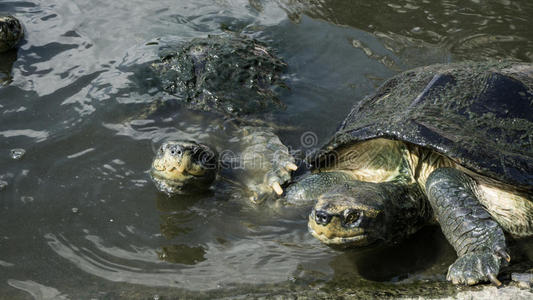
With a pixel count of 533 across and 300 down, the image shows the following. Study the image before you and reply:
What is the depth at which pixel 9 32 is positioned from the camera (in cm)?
576

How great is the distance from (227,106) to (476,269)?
9.52 ft

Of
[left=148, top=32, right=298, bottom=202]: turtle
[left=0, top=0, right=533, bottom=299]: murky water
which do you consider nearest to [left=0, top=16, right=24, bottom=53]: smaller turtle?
[left=0, top=0, right=533, bottom=299]: murky water

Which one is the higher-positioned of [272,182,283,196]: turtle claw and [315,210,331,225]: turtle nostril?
[315,210,331,225]: turtle nostril

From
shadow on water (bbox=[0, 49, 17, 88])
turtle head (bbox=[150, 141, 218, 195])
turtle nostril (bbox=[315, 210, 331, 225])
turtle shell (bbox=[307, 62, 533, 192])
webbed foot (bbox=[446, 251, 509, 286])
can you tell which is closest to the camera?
webbed foot (bbox=[446, 251, 509, 286])

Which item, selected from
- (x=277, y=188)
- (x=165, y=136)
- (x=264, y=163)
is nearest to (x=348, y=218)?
(x=277, y=188)

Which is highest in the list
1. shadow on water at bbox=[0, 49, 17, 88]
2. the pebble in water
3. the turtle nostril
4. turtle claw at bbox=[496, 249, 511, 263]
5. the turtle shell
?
the turtle shell

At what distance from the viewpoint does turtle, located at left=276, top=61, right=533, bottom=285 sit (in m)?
2.97

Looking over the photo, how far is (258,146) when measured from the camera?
4562 mm

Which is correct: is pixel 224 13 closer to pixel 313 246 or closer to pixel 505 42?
pixel 505 42

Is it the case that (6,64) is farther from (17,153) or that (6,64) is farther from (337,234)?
(337,234)

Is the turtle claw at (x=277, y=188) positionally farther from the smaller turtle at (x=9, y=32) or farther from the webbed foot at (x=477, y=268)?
the smaller turtle at (x=9, y=32)

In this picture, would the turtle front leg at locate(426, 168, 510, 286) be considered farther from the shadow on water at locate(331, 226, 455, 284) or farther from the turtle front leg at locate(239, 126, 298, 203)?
the turtle front leg at locate(239, 126, 298, 203)

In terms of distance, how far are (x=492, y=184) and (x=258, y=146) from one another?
6.29ft

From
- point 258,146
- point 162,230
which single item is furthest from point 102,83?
point 162,230
